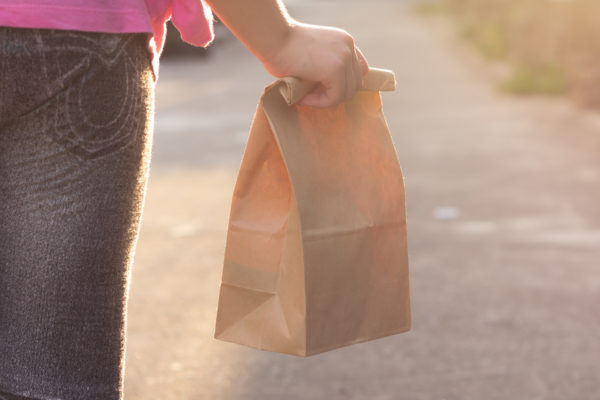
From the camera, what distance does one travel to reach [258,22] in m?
1.41

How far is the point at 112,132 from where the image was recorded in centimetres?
128

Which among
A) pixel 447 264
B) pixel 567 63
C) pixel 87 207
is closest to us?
pixel 87 207

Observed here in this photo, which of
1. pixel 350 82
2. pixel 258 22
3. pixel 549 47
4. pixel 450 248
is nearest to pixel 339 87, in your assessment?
pixel 350 82

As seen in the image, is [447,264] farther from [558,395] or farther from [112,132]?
[112,132]

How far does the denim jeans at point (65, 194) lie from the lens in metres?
1.24

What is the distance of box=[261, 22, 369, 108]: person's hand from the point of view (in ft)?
4.84

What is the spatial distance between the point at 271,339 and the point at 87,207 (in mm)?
458

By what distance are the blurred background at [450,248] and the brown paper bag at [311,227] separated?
1.70 metres

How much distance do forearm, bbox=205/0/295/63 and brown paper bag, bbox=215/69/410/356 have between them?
63 mm

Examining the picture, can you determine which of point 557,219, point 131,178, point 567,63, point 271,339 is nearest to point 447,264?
point 557,219

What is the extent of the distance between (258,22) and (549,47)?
1216cm

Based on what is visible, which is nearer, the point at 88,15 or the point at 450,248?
the point at 88,15

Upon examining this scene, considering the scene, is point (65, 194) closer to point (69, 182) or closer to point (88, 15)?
point (69, 182)

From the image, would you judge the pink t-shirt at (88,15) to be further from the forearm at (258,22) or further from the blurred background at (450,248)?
the blurred background at (450,248)
